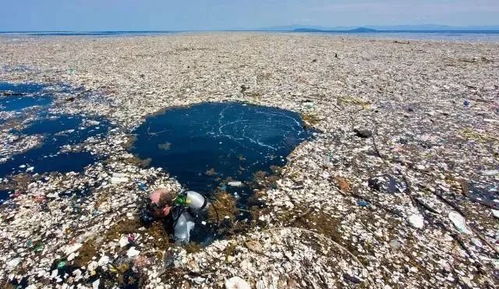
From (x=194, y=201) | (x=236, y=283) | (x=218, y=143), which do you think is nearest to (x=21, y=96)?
(x=218, y=143)

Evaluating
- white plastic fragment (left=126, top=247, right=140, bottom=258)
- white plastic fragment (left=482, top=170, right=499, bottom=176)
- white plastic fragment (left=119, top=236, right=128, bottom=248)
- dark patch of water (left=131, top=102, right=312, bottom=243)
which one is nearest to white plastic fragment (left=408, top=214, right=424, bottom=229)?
white plastic fragment (left=482, top=170, right=499, bottom=176)

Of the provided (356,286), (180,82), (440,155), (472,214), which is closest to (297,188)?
(356,286)

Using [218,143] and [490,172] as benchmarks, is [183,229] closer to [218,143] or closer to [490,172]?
[218,143]

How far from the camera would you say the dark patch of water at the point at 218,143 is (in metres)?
8.09

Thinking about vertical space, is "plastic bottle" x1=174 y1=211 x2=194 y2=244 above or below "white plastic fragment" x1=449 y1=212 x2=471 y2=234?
above

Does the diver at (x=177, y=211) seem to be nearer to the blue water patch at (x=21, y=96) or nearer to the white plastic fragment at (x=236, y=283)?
the white plastic fragment at (x=236, y=283)

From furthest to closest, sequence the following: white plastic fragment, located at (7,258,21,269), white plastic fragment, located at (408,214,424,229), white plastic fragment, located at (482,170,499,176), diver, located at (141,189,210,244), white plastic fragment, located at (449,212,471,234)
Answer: white plastic fragment, located at (482,170,499,176) < white plastic fragment, located at (408,214,424,229) < white plastic fragment, located at (449,212,471,234) < diver, located at (141,189,210,244) < white plastic fragment, located at (7,258,21,269)

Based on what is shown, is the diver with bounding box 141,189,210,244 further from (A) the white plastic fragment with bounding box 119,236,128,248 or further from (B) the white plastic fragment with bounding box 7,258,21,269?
(B) the white plastic fragment with bounding box 7,258,21,269

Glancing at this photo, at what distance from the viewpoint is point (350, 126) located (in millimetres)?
11578

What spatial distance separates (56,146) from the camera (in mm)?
10047

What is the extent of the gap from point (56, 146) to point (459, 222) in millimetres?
11280

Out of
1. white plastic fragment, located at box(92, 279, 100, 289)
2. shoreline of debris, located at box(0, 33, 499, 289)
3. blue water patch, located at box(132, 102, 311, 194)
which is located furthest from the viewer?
blue water patch, located at box(132, 102, 311, 194)

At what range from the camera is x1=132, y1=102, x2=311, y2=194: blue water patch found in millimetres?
8469

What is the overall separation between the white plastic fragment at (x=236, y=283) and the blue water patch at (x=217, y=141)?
2684 mm
